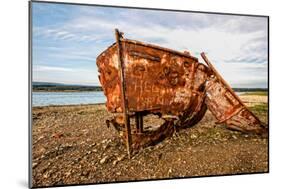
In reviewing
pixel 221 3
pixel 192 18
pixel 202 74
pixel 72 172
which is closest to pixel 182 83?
pixel 202 74

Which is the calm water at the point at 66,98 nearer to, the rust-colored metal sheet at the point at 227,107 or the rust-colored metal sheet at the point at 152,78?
the rust-colored metal sheet at the point at 152,78

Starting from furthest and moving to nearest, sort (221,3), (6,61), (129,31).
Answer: (221,3) → (129,31) → (6,61)

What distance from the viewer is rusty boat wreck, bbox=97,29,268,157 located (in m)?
2.12

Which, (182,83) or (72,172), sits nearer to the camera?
(72,172)

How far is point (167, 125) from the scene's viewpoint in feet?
7.18

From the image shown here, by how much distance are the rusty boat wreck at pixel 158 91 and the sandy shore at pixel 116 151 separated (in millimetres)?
52

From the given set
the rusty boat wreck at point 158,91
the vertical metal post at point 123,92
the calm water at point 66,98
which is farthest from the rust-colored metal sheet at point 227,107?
the calm water at point 66,98

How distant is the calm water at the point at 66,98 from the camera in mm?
1984

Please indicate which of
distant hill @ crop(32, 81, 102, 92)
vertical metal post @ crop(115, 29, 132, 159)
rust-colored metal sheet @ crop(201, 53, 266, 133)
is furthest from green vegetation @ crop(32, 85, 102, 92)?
rust-colored metal sheet @ crop(201, 53, 266, 133)

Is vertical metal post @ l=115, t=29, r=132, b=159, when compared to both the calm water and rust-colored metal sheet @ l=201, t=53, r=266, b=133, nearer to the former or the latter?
the calm water

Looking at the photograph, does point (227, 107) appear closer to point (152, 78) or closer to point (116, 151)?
point (152, 78)

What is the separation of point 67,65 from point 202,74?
2.58 ft

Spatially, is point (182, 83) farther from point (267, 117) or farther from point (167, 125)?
point (267, 117)

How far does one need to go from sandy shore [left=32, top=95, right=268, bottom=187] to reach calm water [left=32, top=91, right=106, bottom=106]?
28 millimetres
